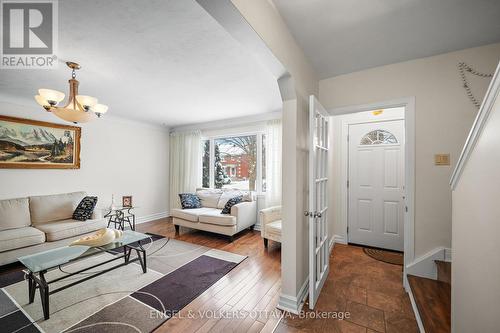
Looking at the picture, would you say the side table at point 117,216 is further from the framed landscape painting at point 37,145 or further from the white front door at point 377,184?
the white front door at point 377,184

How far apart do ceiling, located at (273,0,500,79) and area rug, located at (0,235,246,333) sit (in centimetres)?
270

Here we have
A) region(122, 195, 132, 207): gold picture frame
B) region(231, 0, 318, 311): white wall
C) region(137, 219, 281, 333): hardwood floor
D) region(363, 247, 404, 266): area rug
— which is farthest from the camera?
region(122, 195, 132, 207): gold picture frame

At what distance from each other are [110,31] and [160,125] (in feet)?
12.5

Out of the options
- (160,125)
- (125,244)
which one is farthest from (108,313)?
(160,125)

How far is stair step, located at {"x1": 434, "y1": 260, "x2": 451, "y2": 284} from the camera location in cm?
185

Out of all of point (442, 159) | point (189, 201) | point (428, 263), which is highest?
point (442, 159)

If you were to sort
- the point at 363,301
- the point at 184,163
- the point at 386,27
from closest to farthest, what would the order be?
the point at 386,27 → the point at 363,301 → the point at 184,163

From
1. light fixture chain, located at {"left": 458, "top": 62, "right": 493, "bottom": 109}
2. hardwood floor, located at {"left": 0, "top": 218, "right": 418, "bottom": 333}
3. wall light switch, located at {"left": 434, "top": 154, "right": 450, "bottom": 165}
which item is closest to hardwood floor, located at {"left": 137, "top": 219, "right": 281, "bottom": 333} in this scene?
hardwood floor, located at {"left": 0, "top": 218, "right": 418, "bottom": 333}

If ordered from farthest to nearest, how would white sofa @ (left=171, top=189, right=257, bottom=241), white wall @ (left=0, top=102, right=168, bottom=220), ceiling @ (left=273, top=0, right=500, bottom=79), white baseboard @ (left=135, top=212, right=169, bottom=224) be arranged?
white baseboard @ (left=135, top=212, right=169, bottom=224) → white sofa @ (left=171, top=189, right=257, bottom=241) → white wall @ (left=0, top=102, right=168, bottom=220) → ceiling @ (left=273, top=0, right=500, bottom=79)

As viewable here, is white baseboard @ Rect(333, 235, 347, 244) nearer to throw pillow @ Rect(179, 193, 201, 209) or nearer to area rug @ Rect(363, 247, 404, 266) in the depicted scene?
area rug @ Rect(363, 247, 404, 266)

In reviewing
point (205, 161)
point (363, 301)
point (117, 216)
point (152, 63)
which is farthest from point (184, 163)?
point (363, 301)

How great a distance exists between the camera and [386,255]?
2961 mm

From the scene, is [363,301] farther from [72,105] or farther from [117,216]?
[117,216]

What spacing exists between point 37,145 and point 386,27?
17.0 feet
